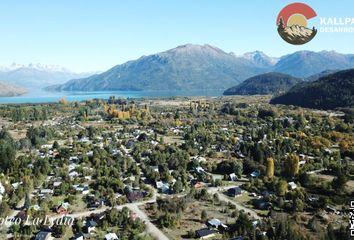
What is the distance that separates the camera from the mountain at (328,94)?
95125mm

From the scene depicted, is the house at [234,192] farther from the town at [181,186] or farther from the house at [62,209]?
the house at [62,209]

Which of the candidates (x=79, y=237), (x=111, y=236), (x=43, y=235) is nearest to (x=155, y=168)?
(x=111, y=236)

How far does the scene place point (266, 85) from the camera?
180 metres

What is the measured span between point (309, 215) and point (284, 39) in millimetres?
13862

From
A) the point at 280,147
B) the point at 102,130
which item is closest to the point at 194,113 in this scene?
the point at 102,130

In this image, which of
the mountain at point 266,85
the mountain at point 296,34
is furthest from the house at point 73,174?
the mountain at point 266,85

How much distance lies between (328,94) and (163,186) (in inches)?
3105

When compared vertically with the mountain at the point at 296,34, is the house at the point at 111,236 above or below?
below

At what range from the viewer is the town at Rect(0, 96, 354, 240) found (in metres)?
25.8

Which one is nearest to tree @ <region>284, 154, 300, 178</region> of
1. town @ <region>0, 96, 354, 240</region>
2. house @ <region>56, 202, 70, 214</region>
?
town @ <region>0, 96, 354, 240</region>

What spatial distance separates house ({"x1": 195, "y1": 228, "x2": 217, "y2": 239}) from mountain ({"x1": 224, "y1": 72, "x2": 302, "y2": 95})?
497 ft

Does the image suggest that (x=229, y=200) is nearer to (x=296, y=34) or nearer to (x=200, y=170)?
(x=200, y=170)

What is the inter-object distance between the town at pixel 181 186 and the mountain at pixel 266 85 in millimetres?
111986

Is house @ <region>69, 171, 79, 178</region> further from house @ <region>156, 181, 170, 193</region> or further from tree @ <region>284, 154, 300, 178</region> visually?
tree @ <region>284, 154, 300, 178</region>
